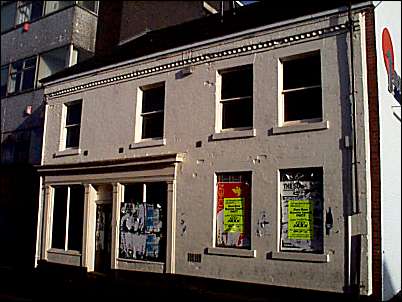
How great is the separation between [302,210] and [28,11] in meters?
18.7

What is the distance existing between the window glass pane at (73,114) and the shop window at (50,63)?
17.6 feet

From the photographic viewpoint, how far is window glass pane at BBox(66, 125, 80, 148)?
51.6 feet

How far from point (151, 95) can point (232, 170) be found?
4.00 m

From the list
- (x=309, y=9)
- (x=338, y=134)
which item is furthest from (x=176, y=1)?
(x=338, y=134)

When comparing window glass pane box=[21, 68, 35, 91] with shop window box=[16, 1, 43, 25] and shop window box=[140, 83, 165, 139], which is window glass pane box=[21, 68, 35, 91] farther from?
shop window box=[140, 83, 165, 139]

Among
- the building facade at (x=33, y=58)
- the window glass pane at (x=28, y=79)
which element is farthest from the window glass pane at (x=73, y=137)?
the window glass pane at (x=28, y=79)

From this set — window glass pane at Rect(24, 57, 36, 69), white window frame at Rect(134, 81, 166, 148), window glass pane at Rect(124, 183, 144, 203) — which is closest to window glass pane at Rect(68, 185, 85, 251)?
window glass pane at Rect(124, 183, 144, 203)

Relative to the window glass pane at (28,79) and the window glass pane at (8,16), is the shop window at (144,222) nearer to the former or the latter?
the window glass pane at (28,79)

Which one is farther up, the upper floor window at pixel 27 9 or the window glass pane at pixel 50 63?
the upper floor window at pixel 27 9

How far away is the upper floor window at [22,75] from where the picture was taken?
70.2ft

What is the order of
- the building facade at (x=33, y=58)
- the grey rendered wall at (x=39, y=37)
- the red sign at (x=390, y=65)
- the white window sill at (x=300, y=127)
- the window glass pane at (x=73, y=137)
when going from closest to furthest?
1. the white window sill at (x=300, y=127)
2. the red sign at (x=390, y=65)
3. the window glass pane at (x=73, y=137)
4. the building facade at (x=33, y=58)
5. the grey rendered wall at (x=39, y=37)

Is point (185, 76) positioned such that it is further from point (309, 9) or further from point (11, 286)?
point (11, 286)

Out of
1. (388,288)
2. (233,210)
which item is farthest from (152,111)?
(388,288)

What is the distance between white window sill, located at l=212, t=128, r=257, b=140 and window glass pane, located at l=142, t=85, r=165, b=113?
2.54 meters
